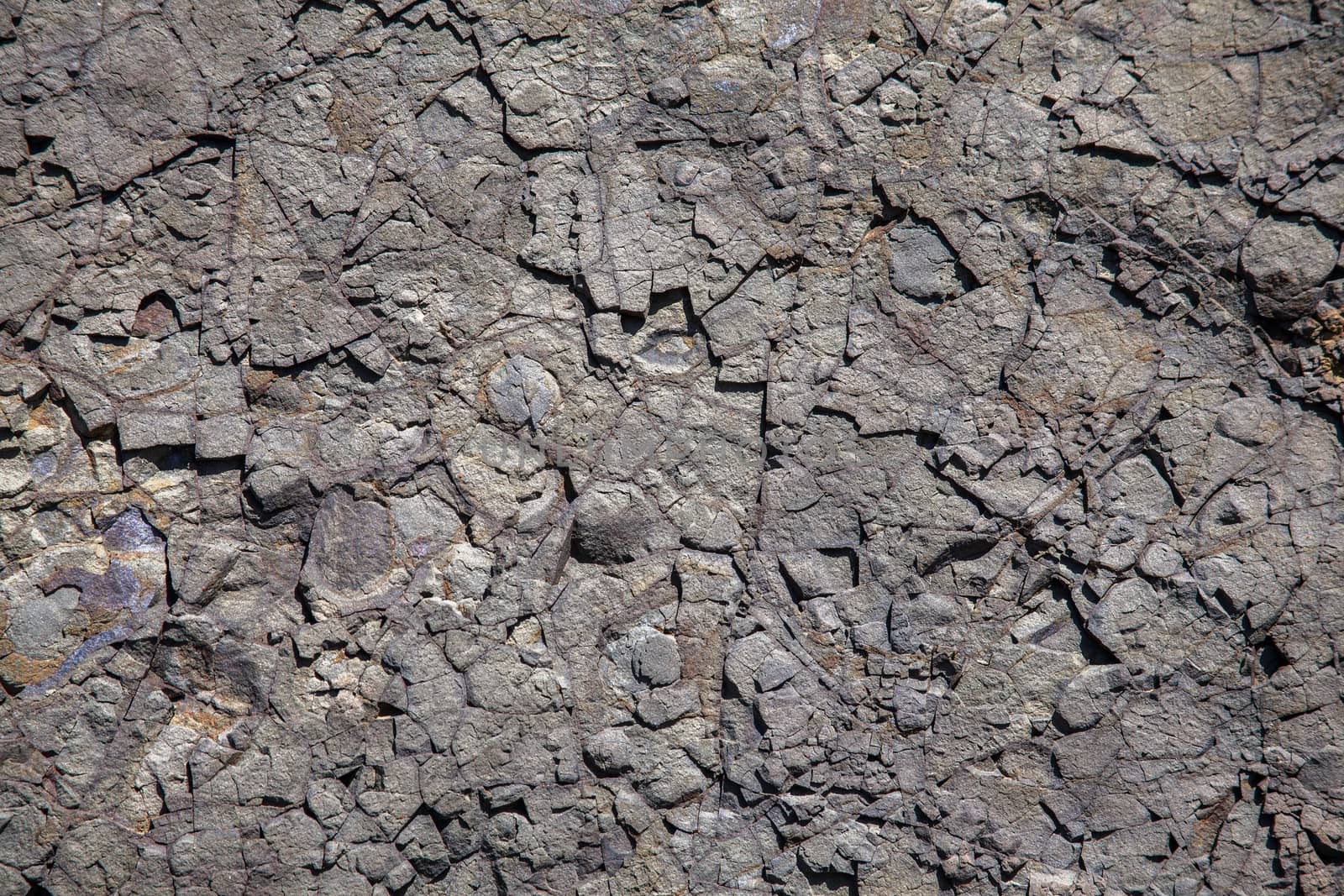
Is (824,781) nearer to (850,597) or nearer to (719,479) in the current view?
(850,597)

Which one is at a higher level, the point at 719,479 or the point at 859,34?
the point at 859,34

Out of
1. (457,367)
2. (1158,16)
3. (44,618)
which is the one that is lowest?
(44,618)

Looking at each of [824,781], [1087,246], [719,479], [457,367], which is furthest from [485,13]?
[824,781]

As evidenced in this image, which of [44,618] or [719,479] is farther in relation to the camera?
[719,479]

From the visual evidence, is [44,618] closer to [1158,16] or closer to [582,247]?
[582,247]

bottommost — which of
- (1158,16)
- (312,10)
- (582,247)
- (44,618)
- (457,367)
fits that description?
(44,618)

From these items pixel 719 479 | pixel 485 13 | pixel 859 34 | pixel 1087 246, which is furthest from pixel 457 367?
pixel 1087 246
